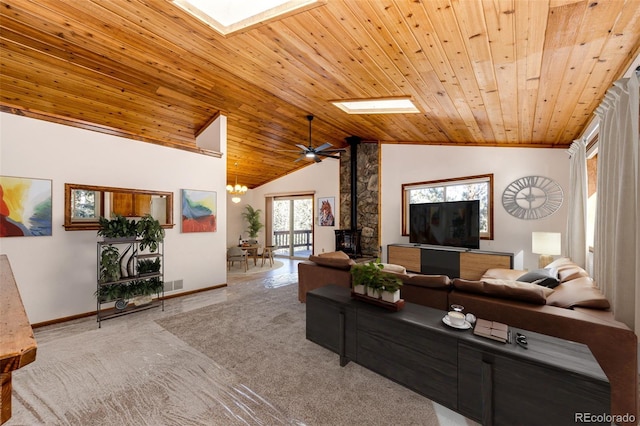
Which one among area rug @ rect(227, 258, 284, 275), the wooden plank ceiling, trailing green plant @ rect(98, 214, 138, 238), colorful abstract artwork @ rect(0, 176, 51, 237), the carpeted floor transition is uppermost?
the wooden plank ceiling

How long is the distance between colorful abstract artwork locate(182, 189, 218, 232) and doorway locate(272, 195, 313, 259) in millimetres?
3611

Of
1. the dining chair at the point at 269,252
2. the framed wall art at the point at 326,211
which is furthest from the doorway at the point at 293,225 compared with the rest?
the dining chair at the point at 269,252

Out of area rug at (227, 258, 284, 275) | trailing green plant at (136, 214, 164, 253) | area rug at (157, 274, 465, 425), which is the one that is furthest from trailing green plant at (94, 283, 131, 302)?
area rug at (227, 258, 284, 275)

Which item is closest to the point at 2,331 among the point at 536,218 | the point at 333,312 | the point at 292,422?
the point at 292,422

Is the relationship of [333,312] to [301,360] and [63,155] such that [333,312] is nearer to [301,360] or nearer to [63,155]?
[301,360]

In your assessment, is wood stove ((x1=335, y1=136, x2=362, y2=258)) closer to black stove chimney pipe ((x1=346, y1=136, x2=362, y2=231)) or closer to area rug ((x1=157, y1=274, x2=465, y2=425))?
black stove chimney pipe ((x1=346, y1=136, x2=362, y2=231))

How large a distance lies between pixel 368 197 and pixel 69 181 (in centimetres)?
566

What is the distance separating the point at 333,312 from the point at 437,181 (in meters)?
4.47

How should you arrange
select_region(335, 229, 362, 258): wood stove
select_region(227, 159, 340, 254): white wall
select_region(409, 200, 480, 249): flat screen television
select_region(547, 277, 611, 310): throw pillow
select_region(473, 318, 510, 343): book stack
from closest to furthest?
1. select_region(473, 318, 510, 343): book stack
2. select_region(547, 277, 611, 310): throw pillow
3. select_region(409, 200, 480, 249): flat screen television
4. select_region(335, 229, 362, 258): wood stove
5. select_region(227, 159, 340, 254): white wall

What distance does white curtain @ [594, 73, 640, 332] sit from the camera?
6.24 feet

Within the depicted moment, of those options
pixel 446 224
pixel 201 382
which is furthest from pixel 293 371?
pixel 446 224

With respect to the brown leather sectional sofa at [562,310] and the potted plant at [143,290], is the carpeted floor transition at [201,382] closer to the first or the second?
the potted plant at [143,290]

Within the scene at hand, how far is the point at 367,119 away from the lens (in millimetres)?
4828

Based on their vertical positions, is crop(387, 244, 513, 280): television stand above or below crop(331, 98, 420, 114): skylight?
below
